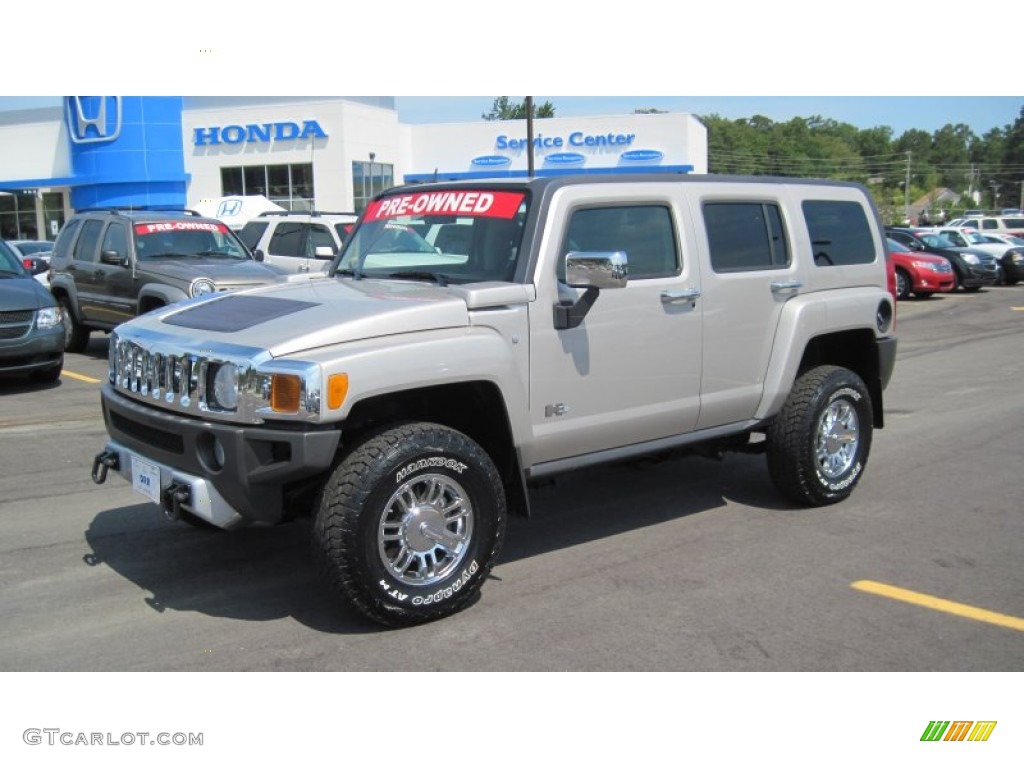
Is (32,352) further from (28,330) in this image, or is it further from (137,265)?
(137,265)

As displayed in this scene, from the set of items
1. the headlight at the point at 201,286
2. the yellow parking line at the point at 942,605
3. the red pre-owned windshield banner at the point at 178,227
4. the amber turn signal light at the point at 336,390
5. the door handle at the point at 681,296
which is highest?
the red pre-owned windshield banner at the point at 178,227

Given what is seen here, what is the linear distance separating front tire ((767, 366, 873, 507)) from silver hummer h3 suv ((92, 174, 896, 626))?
0.01 m

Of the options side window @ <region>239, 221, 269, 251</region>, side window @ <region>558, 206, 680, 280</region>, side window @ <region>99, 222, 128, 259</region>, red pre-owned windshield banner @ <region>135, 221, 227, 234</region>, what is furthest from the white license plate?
side window @ <region>239, 221, 269, 251</region>

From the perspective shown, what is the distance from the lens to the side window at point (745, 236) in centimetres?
568

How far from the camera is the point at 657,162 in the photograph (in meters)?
42.5

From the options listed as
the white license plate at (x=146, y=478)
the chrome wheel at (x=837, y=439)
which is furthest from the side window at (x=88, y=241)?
the chrome wheel at (x=837, y=439)

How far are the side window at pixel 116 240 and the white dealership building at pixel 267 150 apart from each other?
27.1m

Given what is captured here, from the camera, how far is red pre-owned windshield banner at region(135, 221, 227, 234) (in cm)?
1254

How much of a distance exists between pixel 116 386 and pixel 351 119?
37754 mm

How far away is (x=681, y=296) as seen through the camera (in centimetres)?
537

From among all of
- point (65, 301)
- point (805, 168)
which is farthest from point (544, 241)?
point (805, 168)

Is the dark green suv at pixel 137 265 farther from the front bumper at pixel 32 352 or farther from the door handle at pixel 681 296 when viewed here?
the door handle at pixel 681 296

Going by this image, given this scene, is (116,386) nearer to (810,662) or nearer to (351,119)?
(810,662)

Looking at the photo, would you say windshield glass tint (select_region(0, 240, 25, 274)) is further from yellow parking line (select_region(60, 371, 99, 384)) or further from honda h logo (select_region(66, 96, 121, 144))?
honda h logo (select_region(66, 96, 121, 144))
